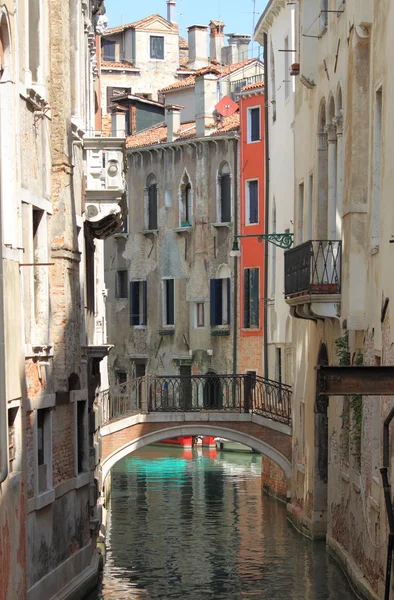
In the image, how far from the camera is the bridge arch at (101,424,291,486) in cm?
2891

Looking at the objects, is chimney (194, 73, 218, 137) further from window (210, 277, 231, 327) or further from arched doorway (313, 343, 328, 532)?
arched doorway (313, 343, 328, 532)

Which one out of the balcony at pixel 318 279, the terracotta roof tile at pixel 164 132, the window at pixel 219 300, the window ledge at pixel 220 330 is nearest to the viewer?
the balcony at pixel 318 279

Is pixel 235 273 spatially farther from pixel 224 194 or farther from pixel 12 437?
pixel 12 437

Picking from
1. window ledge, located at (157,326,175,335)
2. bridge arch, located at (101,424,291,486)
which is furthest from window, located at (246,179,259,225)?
bridge arch, located at (101,424,291,486)

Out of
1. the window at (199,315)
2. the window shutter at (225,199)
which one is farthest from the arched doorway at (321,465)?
the window at (199,315)

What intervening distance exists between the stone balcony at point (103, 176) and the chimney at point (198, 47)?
3617cm

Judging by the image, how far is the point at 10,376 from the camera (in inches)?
607

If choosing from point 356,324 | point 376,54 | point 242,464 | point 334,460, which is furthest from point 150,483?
point 376,54

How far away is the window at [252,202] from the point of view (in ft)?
142

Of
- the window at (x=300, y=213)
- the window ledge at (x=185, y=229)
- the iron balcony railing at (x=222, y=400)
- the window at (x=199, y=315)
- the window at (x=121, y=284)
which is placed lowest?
the iron balcony railing at (x=222, y=400)

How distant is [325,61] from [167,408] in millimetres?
8664

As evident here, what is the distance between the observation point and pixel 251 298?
43.4 metres

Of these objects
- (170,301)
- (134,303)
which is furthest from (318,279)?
(134,303)

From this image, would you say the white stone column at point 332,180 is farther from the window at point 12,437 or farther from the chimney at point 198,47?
the chimney at point 198,47
